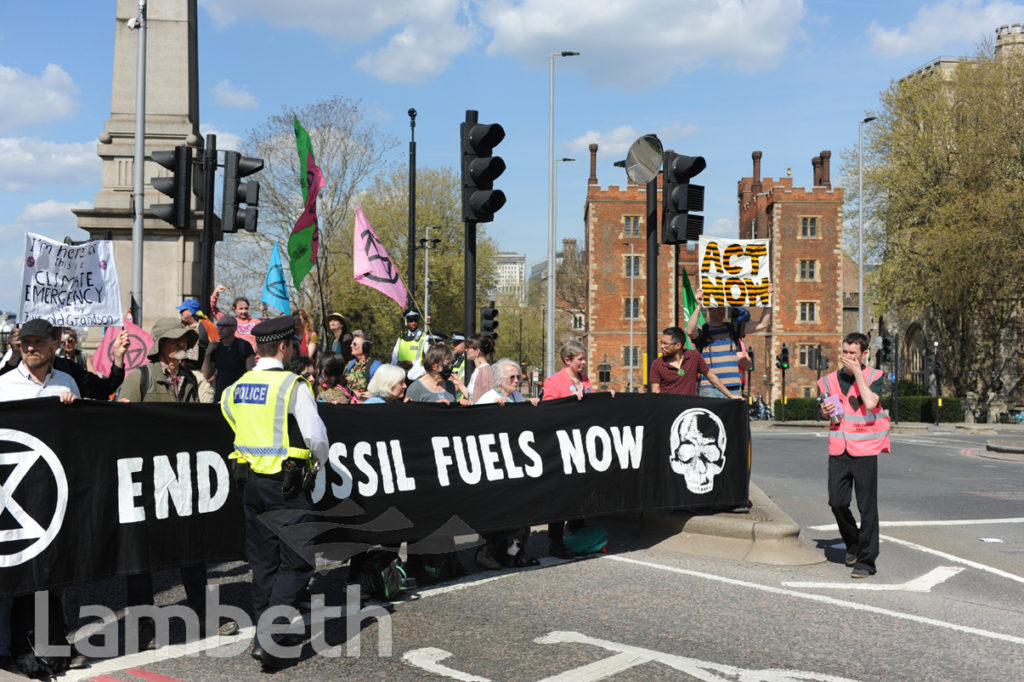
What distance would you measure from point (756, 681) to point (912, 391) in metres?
56.7

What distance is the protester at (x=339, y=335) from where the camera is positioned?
11242 millimetres

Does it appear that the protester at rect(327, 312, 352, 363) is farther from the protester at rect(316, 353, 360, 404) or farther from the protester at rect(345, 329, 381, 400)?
the protester at rect(316, 353, 360, 404)

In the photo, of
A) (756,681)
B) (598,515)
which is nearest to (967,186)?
(598,515)

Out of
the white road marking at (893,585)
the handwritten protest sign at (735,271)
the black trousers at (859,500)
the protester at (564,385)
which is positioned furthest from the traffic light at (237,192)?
the white road marking at (893,585)

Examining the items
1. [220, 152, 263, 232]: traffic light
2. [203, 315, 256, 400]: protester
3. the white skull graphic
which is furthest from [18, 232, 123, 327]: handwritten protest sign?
the white skull graphic

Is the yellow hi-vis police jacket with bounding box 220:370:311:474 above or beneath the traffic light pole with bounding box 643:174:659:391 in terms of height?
beneath

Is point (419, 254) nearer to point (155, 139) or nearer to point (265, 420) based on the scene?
point (155, 139)

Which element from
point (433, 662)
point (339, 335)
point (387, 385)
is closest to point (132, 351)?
point (387, 385)

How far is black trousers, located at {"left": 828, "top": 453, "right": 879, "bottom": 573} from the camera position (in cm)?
782

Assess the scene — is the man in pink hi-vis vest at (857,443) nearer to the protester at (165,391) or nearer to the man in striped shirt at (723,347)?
the man in striped shirt at (723,347)

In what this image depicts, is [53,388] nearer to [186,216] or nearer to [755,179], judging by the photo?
[186,216]

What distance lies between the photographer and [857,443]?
8008mm

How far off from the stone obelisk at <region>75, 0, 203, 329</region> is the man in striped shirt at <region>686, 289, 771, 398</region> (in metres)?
7.76

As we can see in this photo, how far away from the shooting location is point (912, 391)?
5691 centimetres
